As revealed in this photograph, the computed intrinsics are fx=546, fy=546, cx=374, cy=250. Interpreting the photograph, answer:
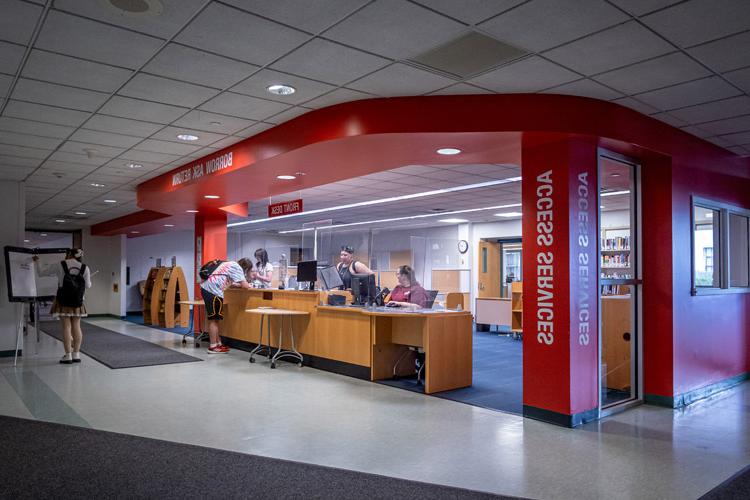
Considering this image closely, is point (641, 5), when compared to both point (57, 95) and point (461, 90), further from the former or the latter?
point (57, 95)

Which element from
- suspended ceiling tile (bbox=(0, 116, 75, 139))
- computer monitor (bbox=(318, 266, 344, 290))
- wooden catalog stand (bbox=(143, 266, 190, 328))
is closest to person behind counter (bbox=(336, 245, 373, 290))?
computer monitor (bbox=(318, 266, 344, 290))

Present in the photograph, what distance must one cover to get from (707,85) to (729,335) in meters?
3.50

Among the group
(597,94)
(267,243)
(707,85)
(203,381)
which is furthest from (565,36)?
(267,243)

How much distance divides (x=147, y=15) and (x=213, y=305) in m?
6.27

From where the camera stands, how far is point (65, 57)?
397 centimetres

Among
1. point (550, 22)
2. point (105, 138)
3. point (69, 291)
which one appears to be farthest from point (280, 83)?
point (69, 291)

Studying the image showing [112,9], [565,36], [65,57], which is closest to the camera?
[112,9]

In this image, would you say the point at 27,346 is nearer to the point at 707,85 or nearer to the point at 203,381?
the point at 203,381

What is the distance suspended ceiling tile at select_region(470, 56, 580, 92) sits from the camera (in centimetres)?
404

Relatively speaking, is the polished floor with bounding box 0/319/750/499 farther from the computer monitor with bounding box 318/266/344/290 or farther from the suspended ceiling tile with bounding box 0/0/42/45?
the suspended ceiling tile with bounding box 0/0/42/45

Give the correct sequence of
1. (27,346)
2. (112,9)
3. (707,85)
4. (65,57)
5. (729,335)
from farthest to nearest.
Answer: (27,346) → (729,335) → (707,85) → (65,57) → (112,9)

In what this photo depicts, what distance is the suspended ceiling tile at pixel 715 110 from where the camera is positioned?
4.81 m

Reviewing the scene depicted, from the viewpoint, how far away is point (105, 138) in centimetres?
625

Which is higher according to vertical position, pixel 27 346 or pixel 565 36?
pixel 565 36
